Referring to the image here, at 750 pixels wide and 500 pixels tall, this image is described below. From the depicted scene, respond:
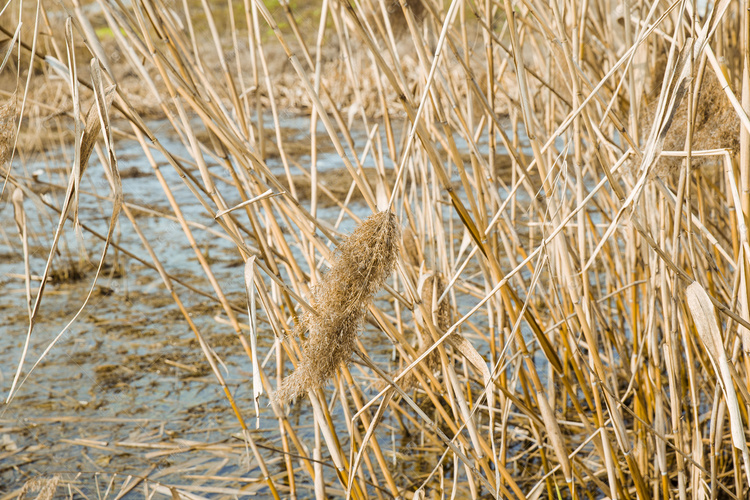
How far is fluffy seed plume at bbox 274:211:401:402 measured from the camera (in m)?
0.59

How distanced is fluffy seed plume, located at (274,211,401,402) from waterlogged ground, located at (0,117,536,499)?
1.22ft

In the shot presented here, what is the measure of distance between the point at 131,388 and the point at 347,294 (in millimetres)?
1420

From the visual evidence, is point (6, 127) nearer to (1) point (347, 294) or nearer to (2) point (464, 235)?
(1) point (347, 294)

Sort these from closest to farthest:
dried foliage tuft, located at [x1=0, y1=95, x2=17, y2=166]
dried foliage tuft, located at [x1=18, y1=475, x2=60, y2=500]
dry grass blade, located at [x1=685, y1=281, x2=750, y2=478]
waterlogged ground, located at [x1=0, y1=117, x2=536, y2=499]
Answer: dry grass blade, located at [x1=685, y1=281, x2=750, y2=478], dried foliage tuft, located at [x1=0, y1=95, x2=17, y2=166], dried foliage tuft, located at [x1=18, y1=475, x2=60, y2=500], waterlogged ground, located at [x1=0, y1=117, x2=536, y2=499]

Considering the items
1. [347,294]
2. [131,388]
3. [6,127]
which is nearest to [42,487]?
[6,127]

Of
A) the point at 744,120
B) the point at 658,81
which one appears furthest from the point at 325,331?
the point at 658,81

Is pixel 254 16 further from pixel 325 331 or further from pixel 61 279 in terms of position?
pixel 61 279

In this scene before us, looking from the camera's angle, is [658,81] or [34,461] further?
[34,461]

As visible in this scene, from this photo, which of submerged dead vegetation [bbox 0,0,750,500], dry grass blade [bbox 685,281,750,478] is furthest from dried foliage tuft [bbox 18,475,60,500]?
dry grass blade [bbox 685,281,750,478]

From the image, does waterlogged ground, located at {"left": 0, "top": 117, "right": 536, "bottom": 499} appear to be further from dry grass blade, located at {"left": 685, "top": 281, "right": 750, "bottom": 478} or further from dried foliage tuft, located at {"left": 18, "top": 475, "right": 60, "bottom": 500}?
dry grass blade, located at {"left": 685, "top": 281, "right": 750, "bottom": 478}

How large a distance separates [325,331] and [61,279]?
234 centimetres

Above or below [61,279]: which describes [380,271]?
above

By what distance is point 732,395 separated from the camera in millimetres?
586

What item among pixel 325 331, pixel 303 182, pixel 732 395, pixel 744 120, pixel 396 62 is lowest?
pixel 303 182
